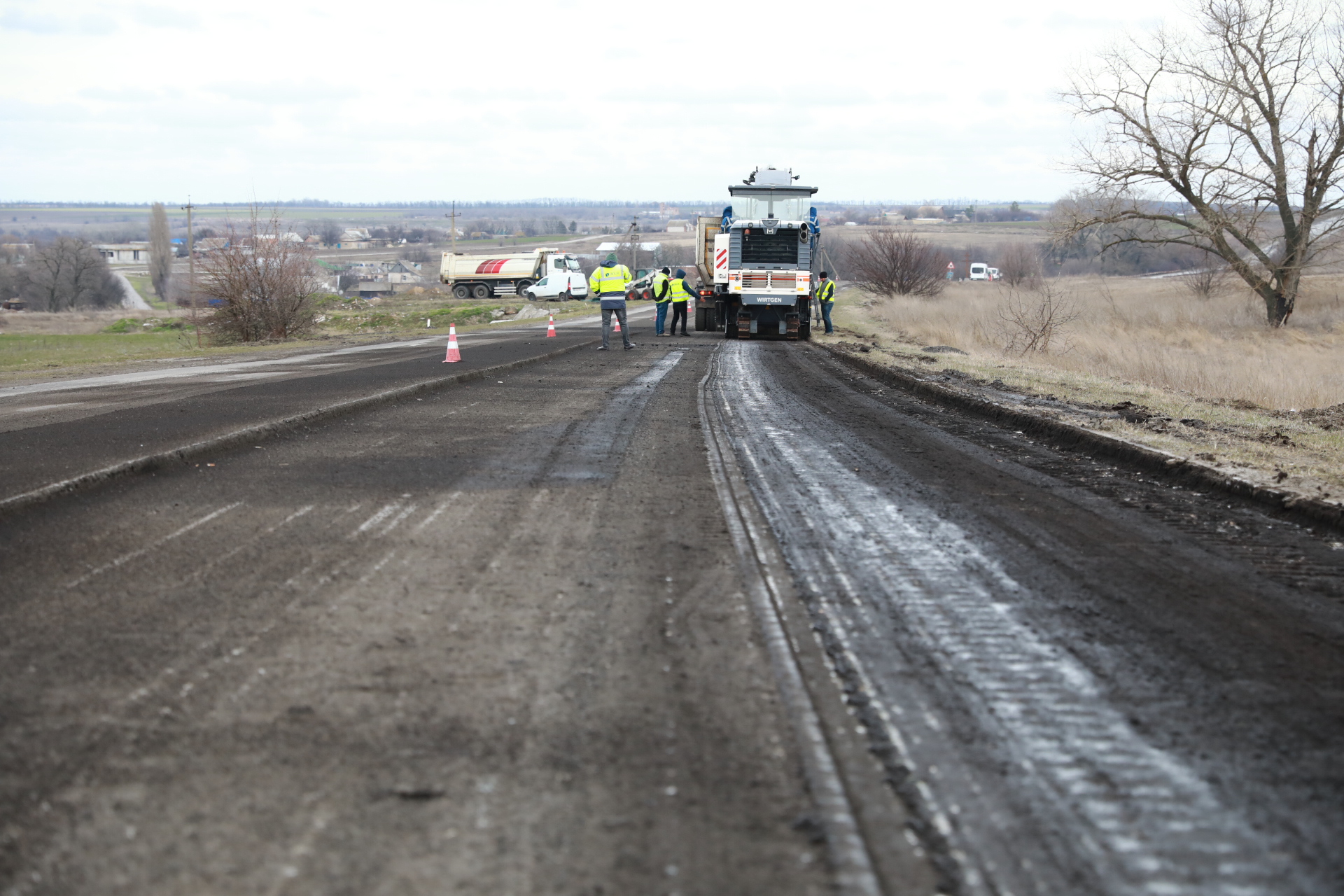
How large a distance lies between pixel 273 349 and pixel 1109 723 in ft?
94.0

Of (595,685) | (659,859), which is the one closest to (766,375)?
(595,685)

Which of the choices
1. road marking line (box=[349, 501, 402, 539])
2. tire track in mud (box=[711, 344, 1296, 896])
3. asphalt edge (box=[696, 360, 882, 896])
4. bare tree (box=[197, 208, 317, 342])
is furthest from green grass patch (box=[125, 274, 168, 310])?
tire track in mud (box=[711, 344, 1296, 896])

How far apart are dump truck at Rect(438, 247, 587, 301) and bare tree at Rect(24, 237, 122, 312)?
154 feet

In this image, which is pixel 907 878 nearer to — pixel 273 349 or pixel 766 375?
pixel 766 375

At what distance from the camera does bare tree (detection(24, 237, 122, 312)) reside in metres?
94.8

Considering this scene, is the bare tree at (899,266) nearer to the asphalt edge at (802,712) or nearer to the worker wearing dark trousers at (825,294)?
the worker wearing dark trousers at (825,294)

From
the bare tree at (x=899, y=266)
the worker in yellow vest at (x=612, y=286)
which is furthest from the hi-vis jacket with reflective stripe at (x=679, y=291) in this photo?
the bare tree at (x=899, y=266)

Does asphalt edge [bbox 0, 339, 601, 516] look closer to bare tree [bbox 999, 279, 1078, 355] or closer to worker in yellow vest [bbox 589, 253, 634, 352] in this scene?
worker in yellow vest [bbox 589, 253, 634, 352]

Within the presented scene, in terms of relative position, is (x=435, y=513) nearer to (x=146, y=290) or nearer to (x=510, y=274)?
(x=510, y=274)

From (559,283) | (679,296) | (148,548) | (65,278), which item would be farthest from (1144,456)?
(65,278)

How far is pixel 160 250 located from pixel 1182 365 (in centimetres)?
12608

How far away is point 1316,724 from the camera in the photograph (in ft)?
12.5

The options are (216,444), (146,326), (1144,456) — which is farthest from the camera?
(146,326)

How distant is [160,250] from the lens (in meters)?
125
